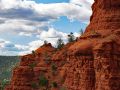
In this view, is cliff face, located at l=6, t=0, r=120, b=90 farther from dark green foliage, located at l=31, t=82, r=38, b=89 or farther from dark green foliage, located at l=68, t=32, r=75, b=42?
dark green foliage, located at l=68, t=32, r=75, b=42

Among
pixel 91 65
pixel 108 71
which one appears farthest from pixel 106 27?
pixel 108 71

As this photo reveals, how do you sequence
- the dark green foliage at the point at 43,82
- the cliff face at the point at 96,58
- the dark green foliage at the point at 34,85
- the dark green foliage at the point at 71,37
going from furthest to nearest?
the dark green foliage at the point at 71,37, the dark green foliage at the point at 34,85, the dark green foliage at the point at 43,82, the cliff face at the point at 96,58

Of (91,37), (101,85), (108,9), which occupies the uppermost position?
(108,9)

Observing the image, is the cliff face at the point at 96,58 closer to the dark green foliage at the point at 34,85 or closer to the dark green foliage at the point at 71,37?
the dark green foliage at the point at 34,85

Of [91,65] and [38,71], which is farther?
[38,71]

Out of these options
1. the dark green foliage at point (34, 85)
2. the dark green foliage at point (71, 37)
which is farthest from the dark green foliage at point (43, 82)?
the dark green foliage at point (71, 37)

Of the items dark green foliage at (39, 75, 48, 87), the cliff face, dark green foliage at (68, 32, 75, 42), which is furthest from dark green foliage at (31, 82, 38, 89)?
dark green foliage at (68, 32, 75, 42)

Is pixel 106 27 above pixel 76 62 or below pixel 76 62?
above

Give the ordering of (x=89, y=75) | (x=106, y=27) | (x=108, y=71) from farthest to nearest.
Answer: (x=106, y=27)
(x=89, y=75)
(x=108, y=71)

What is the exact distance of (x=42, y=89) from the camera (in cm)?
10369

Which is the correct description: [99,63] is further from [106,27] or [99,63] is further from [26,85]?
[26,85]

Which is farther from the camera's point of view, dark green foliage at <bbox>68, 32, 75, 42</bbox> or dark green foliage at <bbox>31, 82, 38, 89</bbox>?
dark green foliage at <bbox>68, 32, 75, 42</bbox>

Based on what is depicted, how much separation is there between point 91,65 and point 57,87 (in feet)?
79.7

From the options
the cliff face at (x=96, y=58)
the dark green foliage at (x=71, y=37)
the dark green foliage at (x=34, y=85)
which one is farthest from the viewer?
the dark green foliage at (x=71, y=37)
